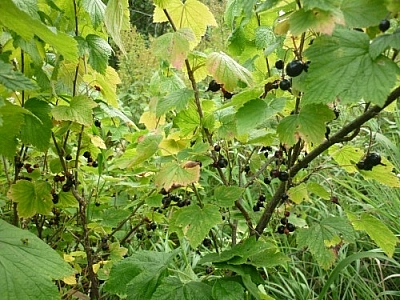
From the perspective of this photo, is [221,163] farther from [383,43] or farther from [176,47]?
[383,43]

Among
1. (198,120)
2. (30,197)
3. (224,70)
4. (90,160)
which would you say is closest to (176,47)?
(224,70)

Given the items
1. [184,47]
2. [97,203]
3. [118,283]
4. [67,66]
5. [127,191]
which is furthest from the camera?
[127,191]

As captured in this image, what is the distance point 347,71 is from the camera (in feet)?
2.58

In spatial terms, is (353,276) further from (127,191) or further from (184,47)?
(184,47)

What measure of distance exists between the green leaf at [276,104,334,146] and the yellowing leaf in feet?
1.13

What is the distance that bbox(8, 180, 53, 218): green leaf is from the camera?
49.6 inches

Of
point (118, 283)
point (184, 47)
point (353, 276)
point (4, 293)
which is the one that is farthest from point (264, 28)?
point (353, 276)

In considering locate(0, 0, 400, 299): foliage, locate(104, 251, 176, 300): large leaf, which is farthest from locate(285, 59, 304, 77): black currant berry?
locate(104, 251, 176, 300): large leaf

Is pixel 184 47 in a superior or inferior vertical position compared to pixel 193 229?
superior

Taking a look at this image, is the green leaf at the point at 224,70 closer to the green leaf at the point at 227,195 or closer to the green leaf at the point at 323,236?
the green leaf at the point at 227,195

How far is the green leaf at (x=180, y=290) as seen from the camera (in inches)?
41.0

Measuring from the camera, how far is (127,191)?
1.72 metres

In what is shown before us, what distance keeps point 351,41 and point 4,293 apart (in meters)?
0.69

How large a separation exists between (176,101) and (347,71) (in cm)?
43
